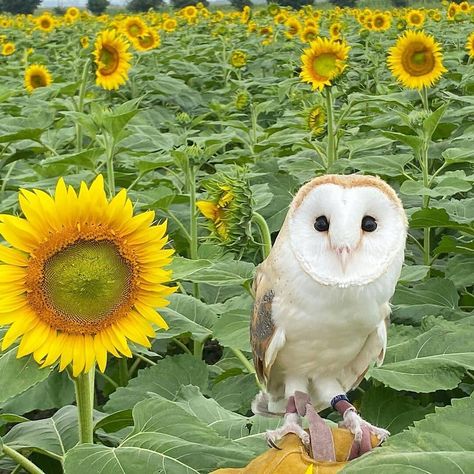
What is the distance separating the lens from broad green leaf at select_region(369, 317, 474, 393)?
1.27 meters

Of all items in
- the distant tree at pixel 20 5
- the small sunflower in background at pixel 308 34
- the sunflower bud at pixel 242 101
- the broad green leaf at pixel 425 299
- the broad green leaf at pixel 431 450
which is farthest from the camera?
the distant tree at pixel 20 5

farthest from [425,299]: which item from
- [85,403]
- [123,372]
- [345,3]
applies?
[345,3]

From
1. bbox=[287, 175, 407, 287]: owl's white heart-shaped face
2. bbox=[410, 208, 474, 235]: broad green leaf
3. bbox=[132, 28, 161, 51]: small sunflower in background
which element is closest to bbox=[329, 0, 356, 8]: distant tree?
bbox=[132, 28, 161, 51]: small sunflower in background

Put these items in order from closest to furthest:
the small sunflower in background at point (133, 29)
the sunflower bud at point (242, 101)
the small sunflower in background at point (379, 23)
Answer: the sunflower bud at point (242, 101) → the small sunflower in background at point (133, 29) → the small sunflower in background at point (379, 23)

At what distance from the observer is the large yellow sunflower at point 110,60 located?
136 inches

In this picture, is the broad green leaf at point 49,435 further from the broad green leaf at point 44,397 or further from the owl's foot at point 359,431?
the owl's foot at point 359,431

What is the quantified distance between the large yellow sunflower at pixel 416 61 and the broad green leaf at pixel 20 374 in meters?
2.59

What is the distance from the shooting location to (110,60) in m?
3.52

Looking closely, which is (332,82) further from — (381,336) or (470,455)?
(470,455)

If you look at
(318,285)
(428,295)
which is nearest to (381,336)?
(318,285)

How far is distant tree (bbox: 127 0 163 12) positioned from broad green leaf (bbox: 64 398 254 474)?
21.6 metres

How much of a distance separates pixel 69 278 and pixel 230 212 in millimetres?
273

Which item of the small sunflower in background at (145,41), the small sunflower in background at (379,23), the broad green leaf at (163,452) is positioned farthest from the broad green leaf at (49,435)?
the small sunflower in background at (379,23)

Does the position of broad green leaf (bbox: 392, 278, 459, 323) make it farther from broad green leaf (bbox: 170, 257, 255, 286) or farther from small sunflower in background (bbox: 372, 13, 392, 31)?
small sunflower in background (bbox: 372, 13, 392, 31)
